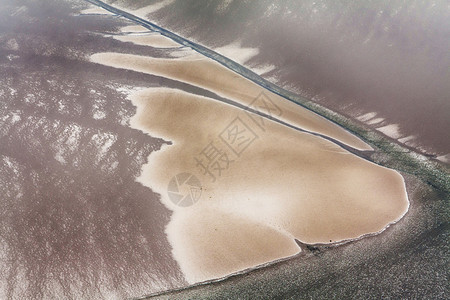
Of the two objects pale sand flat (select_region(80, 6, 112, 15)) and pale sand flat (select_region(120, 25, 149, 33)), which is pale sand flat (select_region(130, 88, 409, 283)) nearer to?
pale sand flat (select_region(120, 25, 149, 33))

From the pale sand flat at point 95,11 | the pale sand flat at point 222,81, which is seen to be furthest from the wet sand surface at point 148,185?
the pale sand flat at point 95,11

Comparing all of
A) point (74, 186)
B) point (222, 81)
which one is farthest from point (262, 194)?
point (222, 81)

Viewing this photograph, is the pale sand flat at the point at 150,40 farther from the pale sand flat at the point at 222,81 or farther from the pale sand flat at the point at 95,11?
the pale sand flat at the point at 95,11

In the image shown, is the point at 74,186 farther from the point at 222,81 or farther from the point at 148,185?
the point at 222,81

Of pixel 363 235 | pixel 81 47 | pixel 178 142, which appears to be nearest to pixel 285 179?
pixel 363 235

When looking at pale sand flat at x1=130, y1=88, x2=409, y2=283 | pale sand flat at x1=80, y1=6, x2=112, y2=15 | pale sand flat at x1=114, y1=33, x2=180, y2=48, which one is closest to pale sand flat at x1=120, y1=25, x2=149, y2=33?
pale sand flat at x1=114, y1=33, x2=180, y2=48

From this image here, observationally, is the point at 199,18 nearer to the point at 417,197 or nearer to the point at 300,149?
the point at 300,149
